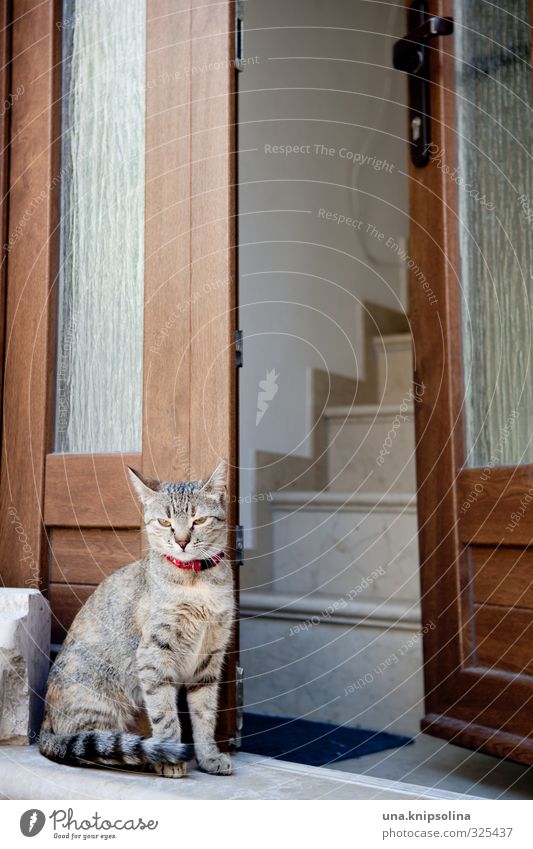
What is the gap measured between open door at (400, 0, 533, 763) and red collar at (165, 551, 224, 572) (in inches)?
22.0

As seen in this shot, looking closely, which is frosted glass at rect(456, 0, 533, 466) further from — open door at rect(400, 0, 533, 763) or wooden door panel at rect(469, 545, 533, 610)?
wooden door panel at rect(469, 545, 533, 610)

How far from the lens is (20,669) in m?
1.72

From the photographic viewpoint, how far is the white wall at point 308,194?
291cm

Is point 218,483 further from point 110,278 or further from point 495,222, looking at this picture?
point 495,222

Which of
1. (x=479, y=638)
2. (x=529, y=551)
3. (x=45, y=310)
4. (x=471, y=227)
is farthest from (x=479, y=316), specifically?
(x=45, y=310)

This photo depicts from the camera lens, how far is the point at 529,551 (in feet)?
5.42

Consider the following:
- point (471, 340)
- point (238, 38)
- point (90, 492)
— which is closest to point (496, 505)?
point (471, 340)

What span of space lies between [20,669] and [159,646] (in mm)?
354

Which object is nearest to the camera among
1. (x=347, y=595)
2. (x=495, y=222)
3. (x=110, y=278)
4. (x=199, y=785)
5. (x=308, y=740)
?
(x=199, y=785)

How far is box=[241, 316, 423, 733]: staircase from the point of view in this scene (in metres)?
2.37

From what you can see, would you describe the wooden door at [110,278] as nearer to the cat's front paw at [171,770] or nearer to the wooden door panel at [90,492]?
the wooden door panel at [90,492]

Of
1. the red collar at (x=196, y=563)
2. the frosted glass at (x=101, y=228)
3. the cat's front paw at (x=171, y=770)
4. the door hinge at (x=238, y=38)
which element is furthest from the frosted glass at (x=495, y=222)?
the cat's front paw at (x=171, y=770)

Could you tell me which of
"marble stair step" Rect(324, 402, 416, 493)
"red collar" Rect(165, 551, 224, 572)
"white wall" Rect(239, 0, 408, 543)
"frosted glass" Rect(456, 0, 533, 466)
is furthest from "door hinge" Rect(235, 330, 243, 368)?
"marble stair step" Rect(324, 402, 416, 493)

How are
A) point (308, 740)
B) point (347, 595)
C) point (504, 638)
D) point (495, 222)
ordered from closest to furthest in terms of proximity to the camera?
point (504, 638)
point (495, 222)
point (308, 740)
point (347, 595)
